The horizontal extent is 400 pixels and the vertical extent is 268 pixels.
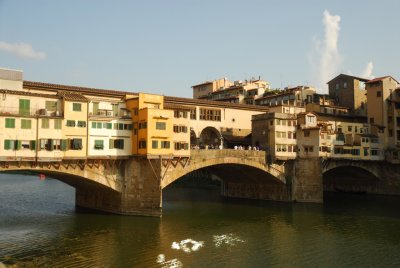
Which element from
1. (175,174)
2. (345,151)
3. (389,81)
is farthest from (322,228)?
(389,81)

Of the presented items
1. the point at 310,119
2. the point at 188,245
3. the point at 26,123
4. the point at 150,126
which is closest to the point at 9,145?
the point at 26,123

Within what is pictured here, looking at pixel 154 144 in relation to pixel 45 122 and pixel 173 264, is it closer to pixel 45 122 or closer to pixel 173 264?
pixel 45 122

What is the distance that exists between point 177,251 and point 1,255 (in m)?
15.7

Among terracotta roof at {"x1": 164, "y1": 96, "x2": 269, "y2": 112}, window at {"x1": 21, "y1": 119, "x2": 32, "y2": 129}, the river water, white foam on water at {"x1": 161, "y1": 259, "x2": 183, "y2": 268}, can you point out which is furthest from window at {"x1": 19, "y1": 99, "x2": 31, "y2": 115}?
white foam on water at {"x1": 161, "y1": 259, "x2": 183, "y2": 268}

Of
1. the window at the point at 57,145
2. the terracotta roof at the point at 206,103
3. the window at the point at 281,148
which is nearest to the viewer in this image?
the window at the point at 57,145

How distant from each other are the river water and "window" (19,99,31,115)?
Answer: 13590 mm

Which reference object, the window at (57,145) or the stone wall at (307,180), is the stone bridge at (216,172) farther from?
the window at (57,145)

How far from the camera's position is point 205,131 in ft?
244

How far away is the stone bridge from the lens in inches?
2042

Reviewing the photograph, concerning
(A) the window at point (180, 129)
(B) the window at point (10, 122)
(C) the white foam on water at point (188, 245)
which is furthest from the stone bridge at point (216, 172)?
(C) the white foam on water at point (188, 245)

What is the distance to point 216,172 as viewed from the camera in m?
76.8

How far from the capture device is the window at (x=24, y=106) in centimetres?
4538

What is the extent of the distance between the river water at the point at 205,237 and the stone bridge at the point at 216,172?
3.15 meters

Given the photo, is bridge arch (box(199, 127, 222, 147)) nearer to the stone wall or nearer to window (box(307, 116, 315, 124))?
the stone wall
